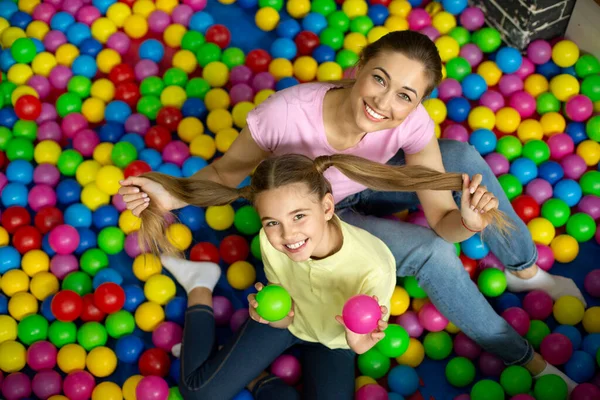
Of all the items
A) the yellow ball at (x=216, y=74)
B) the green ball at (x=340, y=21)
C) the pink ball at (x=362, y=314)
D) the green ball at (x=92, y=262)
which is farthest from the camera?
the green ball at (x=340, y=21)

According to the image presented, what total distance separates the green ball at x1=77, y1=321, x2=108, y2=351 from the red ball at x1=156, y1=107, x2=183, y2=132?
0.70 meters

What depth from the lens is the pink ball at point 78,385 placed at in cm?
176

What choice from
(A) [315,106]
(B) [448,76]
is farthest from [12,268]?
(B) [448,76]

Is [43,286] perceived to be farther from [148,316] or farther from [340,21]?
[340,21]

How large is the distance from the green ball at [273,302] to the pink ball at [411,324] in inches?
19.3

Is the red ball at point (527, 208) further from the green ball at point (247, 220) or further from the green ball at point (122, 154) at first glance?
the green ball at point (122, 154)

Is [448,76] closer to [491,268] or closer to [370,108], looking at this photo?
[491,268]

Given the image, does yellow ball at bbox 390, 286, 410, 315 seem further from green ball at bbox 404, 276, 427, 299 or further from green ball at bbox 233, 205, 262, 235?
green ball at bbox 233, 205, 262, 235

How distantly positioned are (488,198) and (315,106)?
1.47 ft

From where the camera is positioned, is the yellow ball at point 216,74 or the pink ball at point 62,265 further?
the yellow ball at point 216,74

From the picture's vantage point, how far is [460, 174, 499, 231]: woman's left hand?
4.53 ft

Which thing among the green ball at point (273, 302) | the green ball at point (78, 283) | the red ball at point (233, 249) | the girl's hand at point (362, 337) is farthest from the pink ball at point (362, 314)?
the green ball at point (78, 283)

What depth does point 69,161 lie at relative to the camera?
216 centimetres

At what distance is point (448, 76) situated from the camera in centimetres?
237
